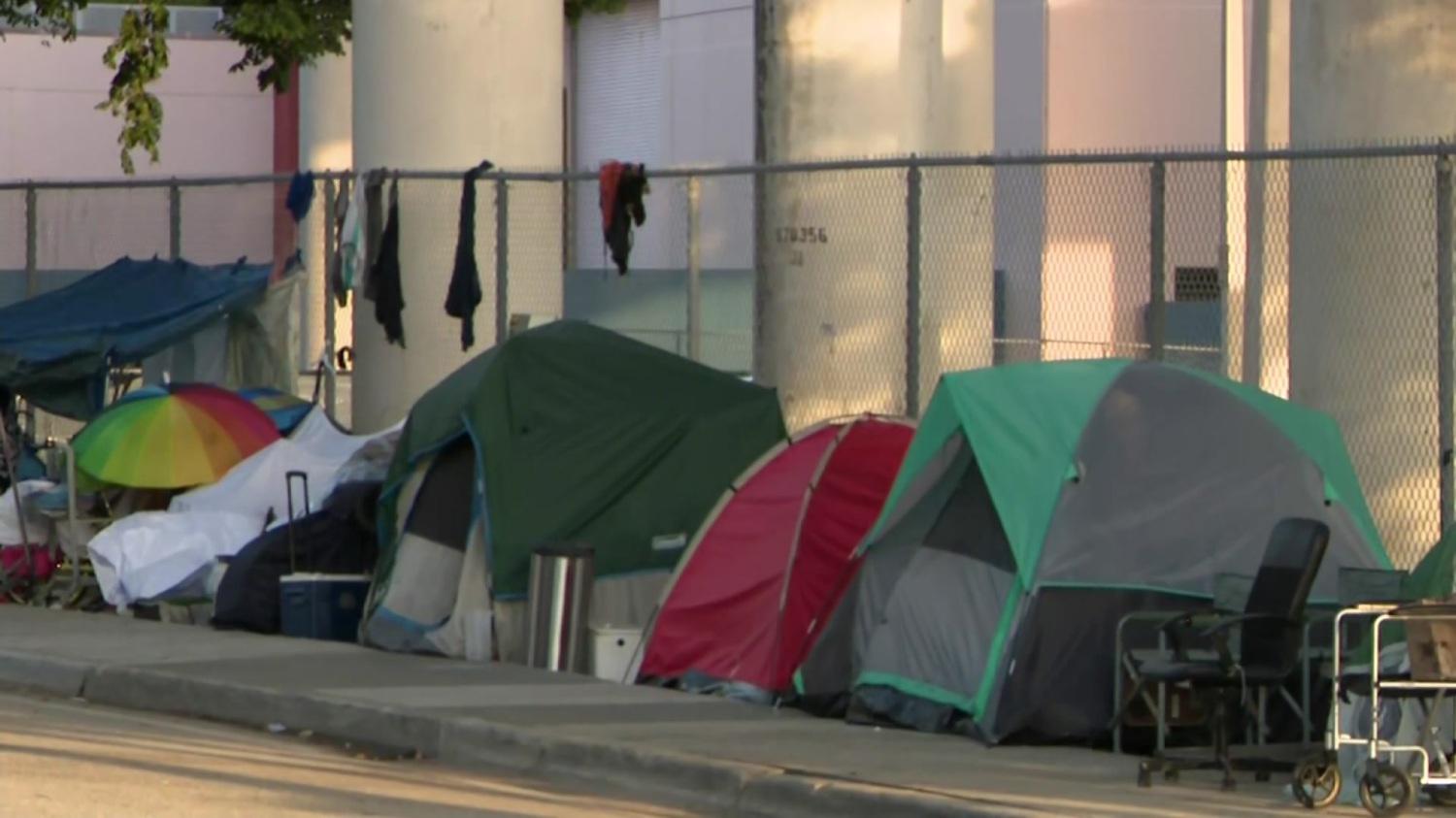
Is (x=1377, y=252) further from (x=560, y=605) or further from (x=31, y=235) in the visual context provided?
(x=31, y=235)

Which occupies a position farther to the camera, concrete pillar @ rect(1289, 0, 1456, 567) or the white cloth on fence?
the white cloth on fence

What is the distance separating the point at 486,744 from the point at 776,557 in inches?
81.3

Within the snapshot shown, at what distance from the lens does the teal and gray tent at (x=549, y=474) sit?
1419 centimetres

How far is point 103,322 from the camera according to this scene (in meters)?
18.5

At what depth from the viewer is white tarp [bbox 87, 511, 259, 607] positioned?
16.0 meters

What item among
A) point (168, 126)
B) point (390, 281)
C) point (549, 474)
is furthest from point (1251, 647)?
point (168, 126)

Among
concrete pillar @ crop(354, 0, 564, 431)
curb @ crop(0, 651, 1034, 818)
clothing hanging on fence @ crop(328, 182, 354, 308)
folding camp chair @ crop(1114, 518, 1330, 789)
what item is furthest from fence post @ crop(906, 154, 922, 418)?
clothing hanging on fence @ crop(328, 182, 354, 308)

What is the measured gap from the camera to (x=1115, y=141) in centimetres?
3681

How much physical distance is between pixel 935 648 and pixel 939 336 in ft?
16.1

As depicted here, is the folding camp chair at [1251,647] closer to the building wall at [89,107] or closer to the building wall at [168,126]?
the building wall at [168,126]

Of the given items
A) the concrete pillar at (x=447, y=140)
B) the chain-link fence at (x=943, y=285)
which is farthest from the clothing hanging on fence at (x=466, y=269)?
the concrete pillar at (x=447, y=140)

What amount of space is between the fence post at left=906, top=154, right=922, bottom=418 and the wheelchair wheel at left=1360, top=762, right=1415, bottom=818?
222 inches

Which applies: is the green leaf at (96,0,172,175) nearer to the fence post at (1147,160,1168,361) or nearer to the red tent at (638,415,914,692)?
the red tent at (638,415,914,692)

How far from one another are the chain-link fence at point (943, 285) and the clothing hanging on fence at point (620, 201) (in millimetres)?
184
